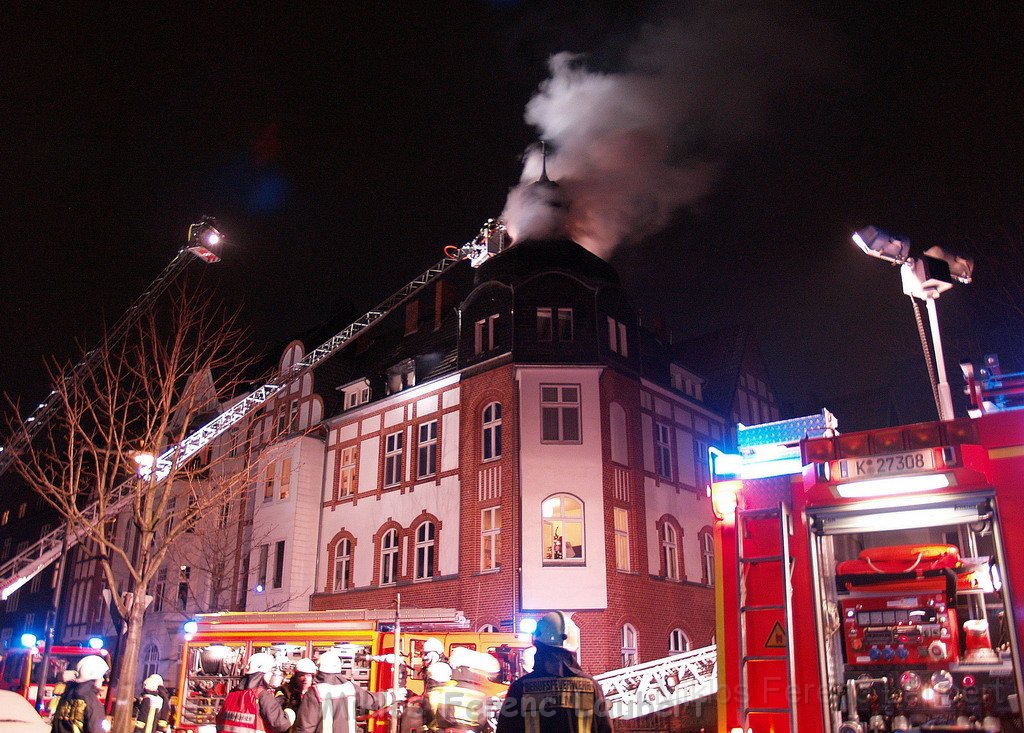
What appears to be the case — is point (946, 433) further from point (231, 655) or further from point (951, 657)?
point (231, 655)

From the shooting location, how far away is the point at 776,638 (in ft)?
23.0

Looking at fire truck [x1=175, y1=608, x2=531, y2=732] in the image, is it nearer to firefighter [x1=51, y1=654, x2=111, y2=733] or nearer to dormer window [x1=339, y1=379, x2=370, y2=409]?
firefighter [x1=51, y1=654, x2=111, y2=733]

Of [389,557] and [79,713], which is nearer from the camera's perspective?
[79,713]

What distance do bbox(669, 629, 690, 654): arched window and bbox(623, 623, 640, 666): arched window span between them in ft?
5.81

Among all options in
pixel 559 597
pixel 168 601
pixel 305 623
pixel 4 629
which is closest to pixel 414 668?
pixel 305 623

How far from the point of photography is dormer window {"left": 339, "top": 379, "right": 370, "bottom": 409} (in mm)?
28016

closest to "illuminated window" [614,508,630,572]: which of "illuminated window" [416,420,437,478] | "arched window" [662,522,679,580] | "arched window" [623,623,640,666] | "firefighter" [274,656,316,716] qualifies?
"arched window" [623,623,640,666]

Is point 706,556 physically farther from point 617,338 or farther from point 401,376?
point 401,376

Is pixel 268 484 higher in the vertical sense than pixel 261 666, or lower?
higher

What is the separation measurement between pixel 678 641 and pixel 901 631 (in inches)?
654

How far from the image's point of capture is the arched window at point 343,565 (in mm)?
25684

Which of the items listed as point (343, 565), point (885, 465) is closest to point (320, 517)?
point (343, 565)

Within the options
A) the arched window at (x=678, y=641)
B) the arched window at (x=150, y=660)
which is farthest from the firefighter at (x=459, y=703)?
the arched window at (x=150, y=660)

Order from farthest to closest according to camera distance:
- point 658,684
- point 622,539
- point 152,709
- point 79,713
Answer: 1. point 622,539
2. point 658,684
3. point 152,709
4. point 79,713
